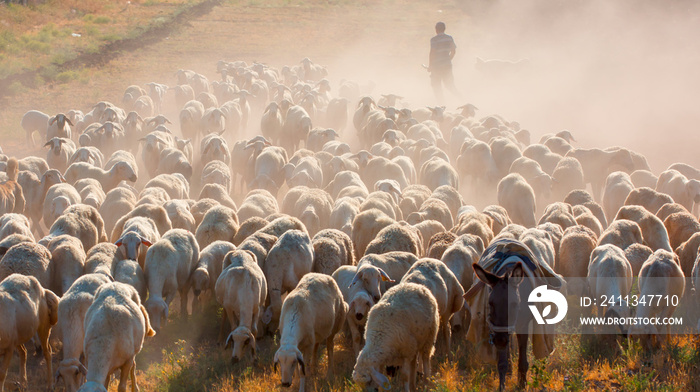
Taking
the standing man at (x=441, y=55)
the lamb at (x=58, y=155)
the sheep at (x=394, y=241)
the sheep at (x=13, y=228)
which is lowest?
the sheep at (x=394, y=241)

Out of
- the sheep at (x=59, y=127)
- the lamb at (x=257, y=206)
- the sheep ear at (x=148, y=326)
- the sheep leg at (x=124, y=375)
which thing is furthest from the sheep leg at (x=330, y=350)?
the sheep at (x=59, y=127)

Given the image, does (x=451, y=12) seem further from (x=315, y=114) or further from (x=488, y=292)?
(x=488, y=292)

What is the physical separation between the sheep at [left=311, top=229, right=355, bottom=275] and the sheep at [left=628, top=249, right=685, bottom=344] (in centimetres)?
426

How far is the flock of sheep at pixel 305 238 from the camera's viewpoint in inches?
309

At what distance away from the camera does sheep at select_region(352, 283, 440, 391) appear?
734cm

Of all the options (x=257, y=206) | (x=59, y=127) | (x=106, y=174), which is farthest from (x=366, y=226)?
(x=59, y=127)

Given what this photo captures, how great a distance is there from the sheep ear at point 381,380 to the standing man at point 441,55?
59.3 ft

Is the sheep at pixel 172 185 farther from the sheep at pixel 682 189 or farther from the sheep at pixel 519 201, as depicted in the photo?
the sheep at pixel 682 189

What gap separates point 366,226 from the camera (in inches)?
452

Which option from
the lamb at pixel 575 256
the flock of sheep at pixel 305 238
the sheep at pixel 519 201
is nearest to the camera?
the flock of sheep at pixel 305 238

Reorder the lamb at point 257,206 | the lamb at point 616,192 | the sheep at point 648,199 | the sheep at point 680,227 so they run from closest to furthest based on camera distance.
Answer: the sheep at point 680,227 → the lamb at point 257,206 → the sheep at point 648,199 → the lamb at point 616,192

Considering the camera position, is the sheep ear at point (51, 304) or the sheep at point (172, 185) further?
the sheep at point (172, 185)

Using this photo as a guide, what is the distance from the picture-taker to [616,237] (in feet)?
34.7

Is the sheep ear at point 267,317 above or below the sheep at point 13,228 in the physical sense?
below
